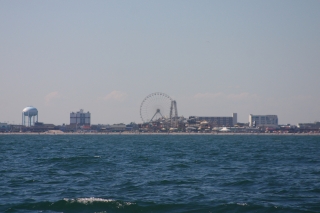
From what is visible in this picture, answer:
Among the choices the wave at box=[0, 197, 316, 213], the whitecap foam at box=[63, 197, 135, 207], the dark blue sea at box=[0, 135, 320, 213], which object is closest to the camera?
the wave at box=[0, 197, 316, 213]

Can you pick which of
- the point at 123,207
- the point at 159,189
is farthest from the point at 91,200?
the point at 159,189

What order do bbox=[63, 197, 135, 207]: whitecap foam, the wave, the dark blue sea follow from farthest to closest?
1. bbox=[63, 197, 135, 207]: whitecap foam
2. the dark blue sea
3. the wave

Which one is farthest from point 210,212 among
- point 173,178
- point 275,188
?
point 173,178

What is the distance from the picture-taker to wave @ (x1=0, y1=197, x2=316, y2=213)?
25812mm

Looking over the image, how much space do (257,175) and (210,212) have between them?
15.4m

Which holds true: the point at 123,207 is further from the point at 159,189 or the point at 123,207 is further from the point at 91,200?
the point at 159,189

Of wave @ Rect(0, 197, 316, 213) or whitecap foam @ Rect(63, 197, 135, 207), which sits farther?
whitecap foam @ Rect(63, 197, 135, 207)

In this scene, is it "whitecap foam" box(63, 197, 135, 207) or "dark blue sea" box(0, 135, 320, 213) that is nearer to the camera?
"dark blue sea" box(0, 135, 320, 213)

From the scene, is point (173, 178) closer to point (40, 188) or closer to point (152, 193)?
point (152, 193)

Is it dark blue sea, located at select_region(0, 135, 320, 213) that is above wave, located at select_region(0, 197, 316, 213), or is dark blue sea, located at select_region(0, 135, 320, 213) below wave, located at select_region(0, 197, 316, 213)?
above

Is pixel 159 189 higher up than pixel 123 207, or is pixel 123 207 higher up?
pixel 159 189

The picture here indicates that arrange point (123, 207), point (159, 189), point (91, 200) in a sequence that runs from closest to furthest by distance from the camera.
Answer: point (123, 207) → point (91, 200) → point (159, 189)

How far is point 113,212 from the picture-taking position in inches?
1008

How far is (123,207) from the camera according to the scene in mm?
26500
